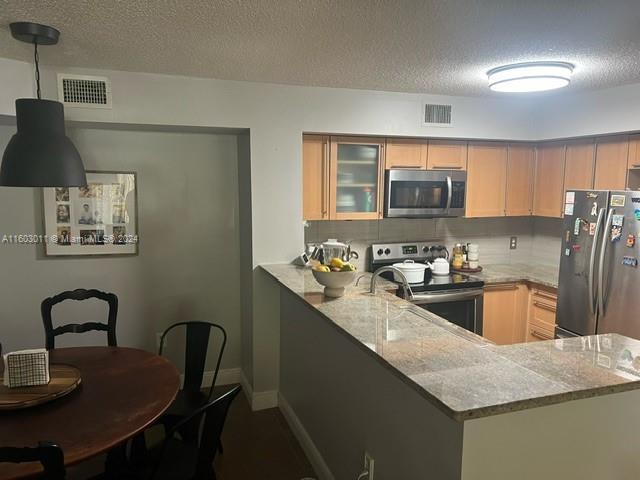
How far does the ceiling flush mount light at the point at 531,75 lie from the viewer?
2.66m

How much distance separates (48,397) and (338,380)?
1323 millimetres

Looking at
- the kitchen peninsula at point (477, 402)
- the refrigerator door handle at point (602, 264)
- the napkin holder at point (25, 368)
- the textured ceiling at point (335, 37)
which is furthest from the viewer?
the refrigerator door handle at point (602, 264)

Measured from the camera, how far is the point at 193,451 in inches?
86.2

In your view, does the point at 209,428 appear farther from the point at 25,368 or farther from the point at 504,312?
the point at 504,312

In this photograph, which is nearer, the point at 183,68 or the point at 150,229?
the point at 183,68

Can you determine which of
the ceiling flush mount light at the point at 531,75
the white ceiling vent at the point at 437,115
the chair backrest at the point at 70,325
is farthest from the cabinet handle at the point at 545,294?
the chair backrest at the point at 70,325

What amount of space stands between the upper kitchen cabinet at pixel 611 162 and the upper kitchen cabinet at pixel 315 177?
6.93 feet

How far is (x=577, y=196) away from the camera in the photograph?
3404mm

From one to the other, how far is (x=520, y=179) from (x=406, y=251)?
123cm

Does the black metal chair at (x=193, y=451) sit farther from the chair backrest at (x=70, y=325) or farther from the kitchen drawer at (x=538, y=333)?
the kitchen drawer at (x=538, y=333)

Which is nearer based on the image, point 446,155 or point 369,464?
point 369,464

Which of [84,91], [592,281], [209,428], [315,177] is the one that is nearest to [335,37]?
[315,177]

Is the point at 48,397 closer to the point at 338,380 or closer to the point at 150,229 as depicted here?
Result: the point at 338,380

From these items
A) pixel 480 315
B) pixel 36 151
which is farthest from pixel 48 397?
pixel 480 315
